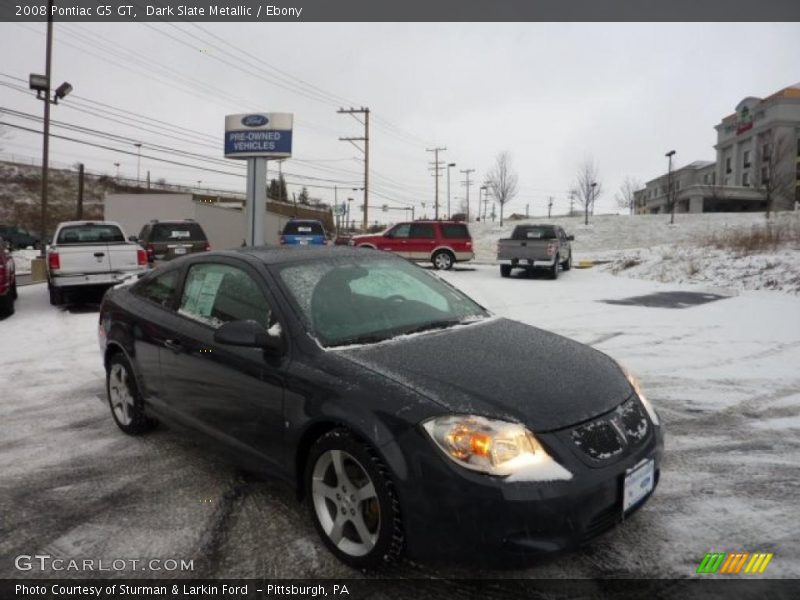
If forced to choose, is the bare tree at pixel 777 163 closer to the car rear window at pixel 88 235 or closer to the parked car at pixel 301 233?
the parked car at pixel 301 233

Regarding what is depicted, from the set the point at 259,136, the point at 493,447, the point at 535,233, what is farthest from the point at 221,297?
the point at 535,233

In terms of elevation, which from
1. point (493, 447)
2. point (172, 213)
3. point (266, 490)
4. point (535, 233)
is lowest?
point (266, 490)

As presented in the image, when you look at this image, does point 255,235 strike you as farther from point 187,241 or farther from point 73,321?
point 73,321

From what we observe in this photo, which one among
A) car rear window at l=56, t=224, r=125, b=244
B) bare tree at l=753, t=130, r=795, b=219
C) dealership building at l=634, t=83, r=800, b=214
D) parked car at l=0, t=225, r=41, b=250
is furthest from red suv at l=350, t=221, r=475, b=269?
bare tree at l=753, t=130, r=795, b=219

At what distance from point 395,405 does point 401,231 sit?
64.3ft

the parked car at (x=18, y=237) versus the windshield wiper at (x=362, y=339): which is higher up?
the parked car at (x=18, y=237)

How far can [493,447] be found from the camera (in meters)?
2.27

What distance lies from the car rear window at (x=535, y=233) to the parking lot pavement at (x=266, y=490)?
1271 cm

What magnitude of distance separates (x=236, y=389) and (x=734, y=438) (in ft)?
11.9

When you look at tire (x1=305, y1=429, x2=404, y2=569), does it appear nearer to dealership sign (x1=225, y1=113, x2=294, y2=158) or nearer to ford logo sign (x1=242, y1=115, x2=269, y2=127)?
dealership sign (x1=225, y1=113, x2=294, y2=158)

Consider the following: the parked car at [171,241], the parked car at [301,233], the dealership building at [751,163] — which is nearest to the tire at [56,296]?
the parked car at [171,241]

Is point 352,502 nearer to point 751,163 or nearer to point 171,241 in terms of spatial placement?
point 171,241

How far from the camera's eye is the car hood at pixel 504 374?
2410mm

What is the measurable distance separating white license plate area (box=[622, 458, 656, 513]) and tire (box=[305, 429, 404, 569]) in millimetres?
982
